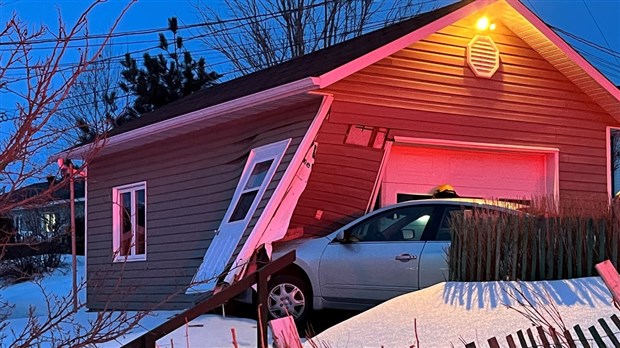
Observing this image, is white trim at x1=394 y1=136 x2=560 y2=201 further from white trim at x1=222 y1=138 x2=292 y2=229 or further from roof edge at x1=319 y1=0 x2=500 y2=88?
white trim at x1=222 y1=138 x2=292 y2=229

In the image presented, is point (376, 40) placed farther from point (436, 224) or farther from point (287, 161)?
Answer: point (436, 224)

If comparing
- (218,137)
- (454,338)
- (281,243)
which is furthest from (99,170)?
(454,338)

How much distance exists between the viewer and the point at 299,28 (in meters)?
26.6

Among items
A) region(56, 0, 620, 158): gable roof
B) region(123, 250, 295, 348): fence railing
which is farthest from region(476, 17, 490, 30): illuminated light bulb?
region(123, 250, 295, 348): fence railing

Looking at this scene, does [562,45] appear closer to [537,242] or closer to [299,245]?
[299,245]

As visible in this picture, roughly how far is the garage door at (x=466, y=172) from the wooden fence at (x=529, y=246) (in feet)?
13.7

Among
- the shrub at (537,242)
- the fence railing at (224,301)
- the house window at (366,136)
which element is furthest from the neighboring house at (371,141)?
the fence railing at (224,301)

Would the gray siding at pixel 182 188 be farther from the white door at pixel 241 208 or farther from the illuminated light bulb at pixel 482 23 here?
the illuminated light bulb at pixel 482 23

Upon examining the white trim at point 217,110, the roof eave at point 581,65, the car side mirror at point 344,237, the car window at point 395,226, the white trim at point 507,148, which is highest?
the roof eave at point 581,65

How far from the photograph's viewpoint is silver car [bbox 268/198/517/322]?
8539 mm

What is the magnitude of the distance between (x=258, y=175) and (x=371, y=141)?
1.65 meters

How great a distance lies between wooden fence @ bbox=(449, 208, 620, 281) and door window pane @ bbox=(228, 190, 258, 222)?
4013 millimetres

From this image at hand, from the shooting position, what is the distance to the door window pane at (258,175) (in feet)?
35.0

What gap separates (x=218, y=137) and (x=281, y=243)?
2567 mm
